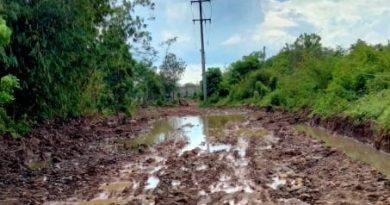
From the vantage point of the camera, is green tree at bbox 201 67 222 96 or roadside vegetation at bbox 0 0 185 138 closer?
roadside vegetation at bbox 0 0 185 138

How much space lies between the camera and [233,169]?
1032cm

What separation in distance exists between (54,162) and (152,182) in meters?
3.96

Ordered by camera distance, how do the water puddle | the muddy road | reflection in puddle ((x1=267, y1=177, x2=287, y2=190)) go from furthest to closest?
the water puddle
reflection in puddle ((x1=267, y1=177, x2=287, y2=190))
the muddy road

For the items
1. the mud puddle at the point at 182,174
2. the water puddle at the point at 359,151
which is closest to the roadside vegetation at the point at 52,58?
the mud puddle at the point at 182,174

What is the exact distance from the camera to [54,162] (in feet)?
39.8

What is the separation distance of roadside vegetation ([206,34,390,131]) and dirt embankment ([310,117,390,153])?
0.68 ft

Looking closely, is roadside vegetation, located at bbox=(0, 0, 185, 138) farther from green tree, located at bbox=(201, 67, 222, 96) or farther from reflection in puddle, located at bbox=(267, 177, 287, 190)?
green tree, located at bbox=(201, 67, 222, 96)

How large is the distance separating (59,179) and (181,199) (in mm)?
3397

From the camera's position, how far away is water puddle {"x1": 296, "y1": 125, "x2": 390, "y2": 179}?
34.8ft

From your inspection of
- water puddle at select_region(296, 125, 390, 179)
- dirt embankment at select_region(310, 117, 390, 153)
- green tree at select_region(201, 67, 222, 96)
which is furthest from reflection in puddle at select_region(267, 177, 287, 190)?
green tree at select_region(201, 67, 222, 96)

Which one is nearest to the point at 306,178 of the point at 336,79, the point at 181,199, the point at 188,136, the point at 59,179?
the point at 181,199

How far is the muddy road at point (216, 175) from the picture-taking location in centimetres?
770

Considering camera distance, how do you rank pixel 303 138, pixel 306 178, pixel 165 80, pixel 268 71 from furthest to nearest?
pixel 165 80 → pixel 268 71 → pixel 303 138 → pixel 306 178

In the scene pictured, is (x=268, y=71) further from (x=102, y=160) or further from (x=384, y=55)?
(x=102, y=160)
